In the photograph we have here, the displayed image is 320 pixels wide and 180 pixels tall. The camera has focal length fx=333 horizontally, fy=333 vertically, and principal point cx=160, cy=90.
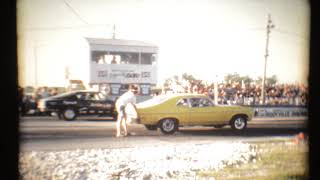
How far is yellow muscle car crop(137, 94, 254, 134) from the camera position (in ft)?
13.9

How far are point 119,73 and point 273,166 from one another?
238 cm

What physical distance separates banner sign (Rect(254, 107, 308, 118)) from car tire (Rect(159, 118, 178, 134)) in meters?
1.16

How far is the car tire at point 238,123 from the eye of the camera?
4.51 metres

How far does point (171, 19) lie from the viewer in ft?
13.7

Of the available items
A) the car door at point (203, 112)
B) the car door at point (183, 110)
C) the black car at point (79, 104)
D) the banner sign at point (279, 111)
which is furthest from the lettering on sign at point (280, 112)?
the black car at point (79, 104)

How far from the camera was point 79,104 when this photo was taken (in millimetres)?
4051

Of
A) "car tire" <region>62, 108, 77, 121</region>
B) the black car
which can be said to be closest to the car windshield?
the black car

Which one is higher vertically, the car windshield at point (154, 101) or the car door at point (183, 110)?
the car windshield at point (154, 101)

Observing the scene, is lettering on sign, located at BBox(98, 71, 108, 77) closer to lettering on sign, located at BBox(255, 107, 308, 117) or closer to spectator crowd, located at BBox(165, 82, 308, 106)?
spectator crowd, located at BBox(165, 82, 308, 106)

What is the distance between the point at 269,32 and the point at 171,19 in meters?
1.35

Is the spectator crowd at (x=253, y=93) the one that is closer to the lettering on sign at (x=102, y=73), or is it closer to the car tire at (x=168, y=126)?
the car tire at (x=168, y=126)

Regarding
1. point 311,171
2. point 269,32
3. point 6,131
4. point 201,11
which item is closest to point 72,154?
point 6,131

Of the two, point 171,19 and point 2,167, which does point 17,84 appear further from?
point 171,19

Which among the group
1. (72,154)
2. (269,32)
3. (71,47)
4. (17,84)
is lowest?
(72,154)
